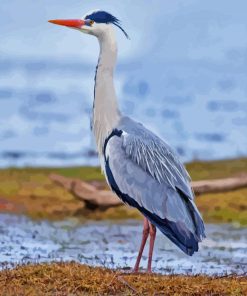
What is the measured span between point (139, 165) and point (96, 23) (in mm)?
1398

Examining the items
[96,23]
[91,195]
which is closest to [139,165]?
[96,23]

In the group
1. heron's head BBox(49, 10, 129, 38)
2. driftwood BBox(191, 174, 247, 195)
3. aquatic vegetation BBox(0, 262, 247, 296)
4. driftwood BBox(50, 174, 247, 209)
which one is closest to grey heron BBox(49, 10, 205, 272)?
heron's head BBox(49, 10, 129, 38)

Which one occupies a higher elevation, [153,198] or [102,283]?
[153,198]

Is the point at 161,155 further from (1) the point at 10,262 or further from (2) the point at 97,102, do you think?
(1) the point at 10,262

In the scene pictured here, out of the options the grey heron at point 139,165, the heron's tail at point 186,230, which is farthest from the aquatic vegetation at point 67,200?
the heron's tail at point 186,230

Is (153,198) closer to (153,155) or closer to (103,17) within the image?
(153,155)

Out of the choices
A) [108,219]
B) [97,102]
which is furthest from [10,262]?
[108,219]

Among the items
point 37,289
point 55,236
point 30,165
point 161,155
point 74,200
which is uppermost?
point 161,155

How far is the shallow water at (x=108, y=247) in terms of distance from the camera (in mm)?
10438

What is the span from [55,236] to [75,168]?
11.7m

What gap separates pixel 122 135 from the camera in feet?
29.9

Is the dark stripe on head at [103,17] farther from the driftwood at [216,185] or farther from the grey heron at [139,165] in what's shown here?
the driftwood at [216,185]

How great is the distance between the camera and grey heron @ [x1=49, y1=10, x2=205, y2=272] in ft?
28.7

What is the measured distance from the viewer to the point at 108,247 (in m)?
12.0
